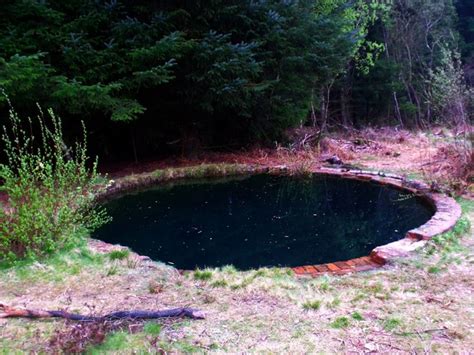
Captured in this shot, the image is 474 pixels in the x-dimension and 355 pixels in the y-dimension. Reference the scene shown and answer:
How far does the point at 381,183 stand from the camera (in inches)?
227

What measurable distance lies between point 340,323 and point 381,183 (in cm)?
407

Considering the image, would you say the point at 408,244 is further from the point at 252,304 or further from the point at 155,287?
the point at 155,287

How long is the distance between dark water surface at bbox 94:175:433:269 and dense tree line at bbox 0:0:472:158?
1.51 metres

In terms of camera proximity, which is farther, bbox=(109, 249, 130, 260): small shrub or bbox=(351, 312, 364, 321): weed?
bbox=(109, 249, 130, 260): small shrub

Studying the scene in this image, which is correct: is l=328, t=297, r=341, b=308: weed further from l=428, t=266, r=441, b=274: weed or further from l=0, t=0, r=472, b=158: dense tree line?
l=0, t=0, r=472, b=158: dense tree line

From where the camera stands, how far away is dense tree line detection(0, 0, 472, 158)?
5.46 metres

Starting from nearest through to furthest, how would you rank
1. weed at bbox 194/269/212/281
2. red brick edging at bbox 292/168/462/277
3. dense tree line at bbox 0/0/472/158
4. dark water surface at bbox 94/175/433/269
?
weed at bbox 194/269/212/281
red brick edging at bbox 292/168/462/277
dark water surface at bbox 94/175/433/269
dense tree line at bbox 0/0/472/158

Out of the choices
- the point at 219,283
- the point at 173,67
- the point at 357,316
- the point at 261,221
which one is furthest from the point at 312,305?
the point at 173,67

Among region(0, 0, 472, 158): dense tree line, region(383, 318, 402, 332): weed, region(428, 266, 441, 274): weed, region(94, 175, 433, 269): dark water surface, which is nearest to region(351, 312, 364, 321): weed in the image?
region(383, 318, 402, 332): weed

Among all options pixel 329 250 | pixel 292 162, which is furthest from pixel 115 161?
pixel 329 250

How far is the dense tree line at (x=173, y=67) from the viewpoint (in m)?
5.46

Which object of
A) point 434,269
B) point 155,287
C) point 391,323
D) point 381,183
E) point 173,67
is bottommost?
point 381,183

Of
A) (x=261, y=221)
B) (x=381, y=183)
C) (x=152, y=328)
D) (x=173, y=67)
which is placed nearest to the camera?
(x=152, y=328)

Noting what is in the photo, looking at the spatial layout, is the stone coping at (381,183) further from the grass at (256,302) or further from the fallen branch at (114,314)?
the fallen branch at (114,314)
